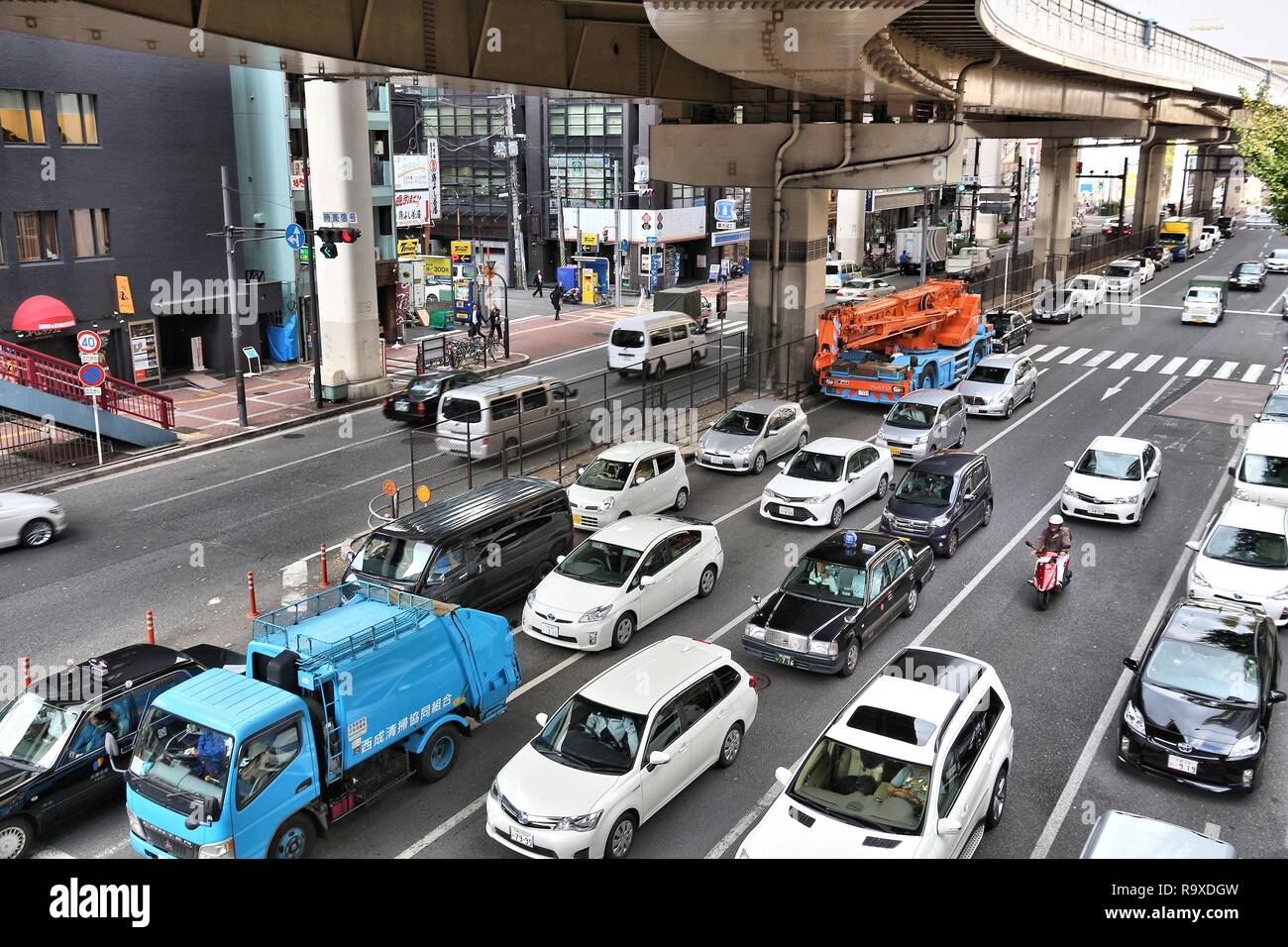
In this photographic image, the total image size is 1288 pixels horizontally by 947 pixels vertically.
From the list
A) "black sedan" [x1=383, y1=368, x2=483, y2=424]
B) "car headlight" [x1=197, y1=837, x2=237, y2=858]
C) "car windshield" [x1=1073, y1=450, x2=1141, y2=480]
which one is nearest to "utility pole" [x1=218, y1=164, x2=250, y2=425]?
"black sedan" [x1=383, y1=368, x2=483, y2=424]

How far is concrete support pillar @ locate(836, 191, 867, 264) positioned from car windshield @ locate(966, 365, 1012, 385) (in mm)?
36618

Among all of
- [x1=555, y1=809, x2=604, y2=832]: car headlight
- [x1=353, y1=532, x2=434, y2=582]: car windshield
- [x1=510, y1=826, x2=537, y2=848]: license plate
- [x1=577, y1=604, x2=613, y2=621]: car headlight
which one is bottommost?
[x1=510, y1=826, x2=537, y2=848]: license plate

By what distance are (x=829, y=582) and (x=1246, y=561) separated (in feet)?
22.8

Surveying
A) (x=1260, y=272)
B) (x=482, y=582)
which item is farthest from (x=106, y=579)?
(x=1260, y=272)

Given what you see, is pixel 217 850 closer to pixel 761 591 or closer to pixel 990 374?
pixel 761 591

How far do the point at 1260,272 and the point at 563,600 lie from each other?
5642 cm

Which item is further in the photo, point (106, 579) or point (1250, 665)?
point (106, 579)

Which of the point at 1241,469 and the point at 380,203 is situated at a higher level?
the point at 380,203

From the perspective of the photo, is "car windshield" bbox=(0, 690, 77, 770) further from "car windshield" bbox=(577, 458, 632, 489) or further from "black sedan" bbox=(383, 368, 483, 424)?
"black sedan" bbox=(383, 368, 483, 424)

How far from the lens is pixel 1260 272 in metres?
58.4

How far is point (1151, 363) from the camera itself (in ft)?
127

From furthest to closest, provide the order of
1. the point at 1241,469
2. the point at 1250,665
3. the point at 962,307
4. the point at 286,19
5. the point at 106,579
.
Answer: the point at 962,307 → the point at 1241,469 → the point at 106,579 → the point at 286,19 → the point at 1250,665

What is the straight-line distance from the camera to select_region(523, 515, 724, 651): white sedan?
52.7 ft

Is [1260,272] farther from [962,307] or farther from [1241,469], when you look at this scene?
[1241,469]
